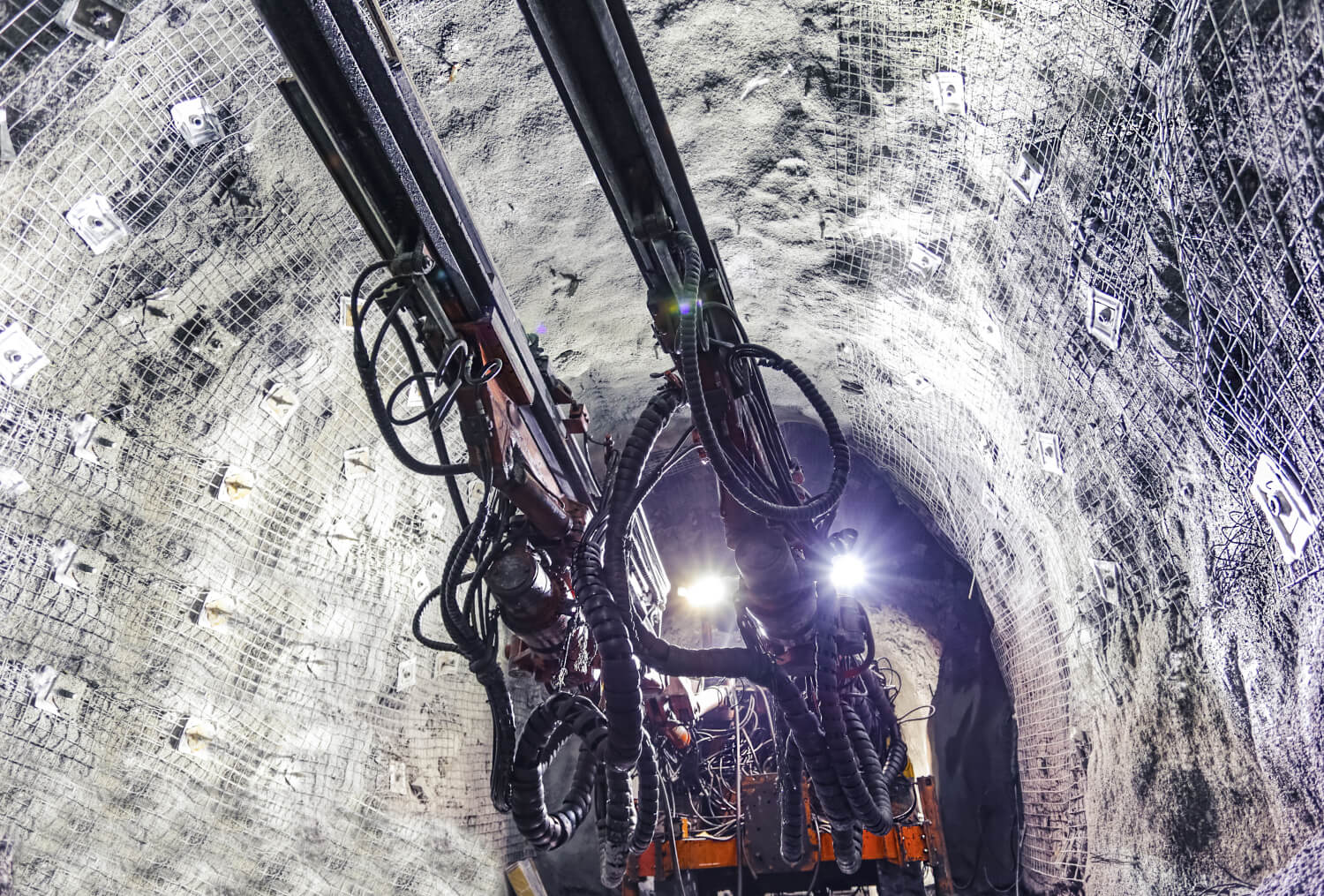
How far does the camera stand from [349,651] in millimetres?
4363

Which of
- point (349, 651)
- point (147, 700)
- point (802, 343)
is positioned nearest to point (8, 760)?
point (147, 700)

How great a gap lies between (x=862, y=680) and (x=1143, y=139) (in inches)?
173

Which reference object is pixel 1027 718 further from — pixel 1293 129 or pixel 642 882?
pixel 1293 129

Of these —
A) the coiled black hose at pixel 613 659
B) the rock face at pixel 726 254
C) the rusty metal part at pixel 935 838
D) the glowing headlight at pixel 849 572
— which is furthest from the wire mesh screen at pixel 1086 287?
the coiled black hose at pixel 613 659

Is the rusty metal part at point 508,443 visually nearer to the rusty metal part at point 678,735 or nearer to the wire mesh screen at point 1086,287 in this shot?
the wire mesh screen at point 1086,287

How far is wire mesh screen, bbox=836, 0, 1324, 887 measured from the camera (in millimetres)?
2068

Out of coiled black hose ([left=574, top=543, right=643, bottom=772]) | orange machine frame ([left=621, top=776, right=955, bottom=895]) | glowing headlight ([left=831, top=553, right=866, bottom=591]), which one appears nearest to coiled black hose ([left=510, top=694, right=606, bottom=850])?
coiled black hose ([left=574, top=543, right=643, bottom=772])

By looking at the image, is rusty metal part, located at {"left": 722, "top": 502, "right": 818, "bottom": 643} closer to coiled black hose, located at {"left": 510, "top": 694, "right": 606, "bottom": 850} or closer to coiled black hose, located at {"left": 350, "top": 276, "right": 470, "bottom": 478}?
coiled black hose, located at {"left": 510, "top": 694, "right": 606, "bottom": 850}

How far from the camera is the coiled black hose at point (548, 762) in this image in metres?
3.82

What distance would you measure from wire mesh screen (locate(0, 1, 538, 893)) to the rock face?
0.04 feet

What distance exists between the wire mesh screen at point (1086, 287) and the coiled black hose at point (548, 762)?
2.39 meters

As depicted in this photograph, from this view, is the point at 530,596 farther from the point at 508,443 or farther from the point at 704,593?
the point at 704,593

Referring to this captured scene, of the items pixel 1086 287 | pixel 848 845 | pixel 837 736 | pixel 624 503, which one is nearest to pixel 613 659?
pixel 624 503

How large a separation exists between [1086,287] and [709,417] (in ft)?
4.75
